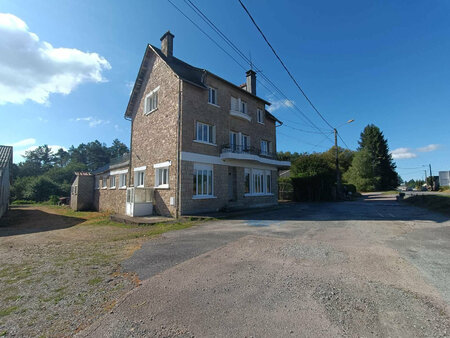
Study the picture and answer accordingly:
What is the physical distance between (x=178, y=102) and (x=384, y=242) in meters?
11.7

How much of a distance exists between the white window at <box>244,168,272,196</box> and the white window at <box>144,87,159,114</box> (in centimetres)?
822

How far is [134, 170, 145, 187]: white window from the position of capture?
16062mm

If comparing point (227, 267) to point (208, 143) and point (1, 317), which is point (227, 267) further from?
point (208, 143)

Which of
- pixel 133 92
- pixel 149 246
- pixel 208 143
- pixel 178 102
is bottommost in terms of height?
pixel 149 246

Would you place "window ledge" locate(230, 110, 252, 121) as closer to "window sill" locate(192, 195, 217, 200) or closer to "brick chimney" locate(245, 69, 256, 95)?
"brick chimney" locate(245, 69, 256, 95)

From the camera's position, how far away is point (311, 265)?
4.58 meters

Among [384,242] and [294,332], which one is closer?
[294,332]

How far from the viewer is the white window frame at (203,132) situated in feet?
44.6

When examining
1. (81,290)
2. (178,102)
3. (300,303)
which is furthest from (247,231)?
Answer: (178,102)

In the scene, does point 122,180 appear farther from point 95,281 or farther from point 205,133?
point 95,281

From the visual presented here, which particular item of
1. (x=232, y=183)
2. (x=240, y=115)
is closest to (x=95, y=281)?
(x=232, y=183)

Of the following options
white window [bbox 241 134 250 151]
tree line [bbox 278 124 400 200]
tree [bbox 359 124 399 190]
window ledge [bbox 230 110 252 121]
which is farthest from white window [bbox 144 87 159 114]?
tree [bbox 359 124 399 190]

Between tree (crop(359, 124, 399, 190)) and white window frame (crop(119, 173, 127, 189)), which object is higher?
tree (crop(359, 124, 399, 190))

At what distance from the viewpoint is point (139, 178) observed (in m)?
16.4
